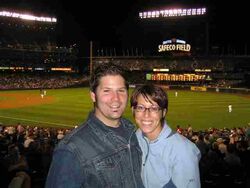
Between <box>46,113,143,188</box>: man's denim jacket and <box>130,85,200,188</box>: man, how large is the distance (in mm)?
198

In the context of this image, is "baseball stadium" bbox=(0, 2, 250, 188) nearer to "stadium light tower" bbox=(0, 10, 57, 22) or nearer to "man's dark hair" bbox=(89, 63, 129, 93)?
"stadium light tower" bbox=(0, 10, 57, 22)

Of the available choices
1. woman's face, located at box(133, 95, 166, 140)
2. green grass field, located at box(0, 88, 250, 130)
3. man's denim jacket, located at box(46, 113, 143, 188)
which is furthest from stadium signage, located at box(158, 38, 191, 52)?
man's denim jacket, located at box(46, 113, 143, 188)

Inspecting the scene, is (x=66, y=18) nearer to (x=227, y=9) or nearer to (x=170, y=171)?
(x=227, y=9)

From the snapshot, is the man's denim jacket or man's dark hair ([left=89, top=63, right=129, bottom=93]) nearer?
the man's denim jacket

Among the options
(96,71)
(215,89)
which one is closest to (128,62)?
(215,89)

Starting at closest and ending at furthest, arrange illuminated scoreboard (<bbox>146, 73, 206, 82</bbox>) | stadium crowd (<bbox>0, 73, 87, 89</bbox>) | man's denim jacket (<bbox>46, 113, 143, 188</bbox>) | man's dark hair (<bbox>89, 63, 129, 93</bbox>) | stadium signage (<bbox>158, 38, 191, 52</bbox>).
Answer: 1. man's denim jacket (<bbox>46, 113, 143, 188</bbox>)
2. man's dark hair (<bbox>89, 63, 129, 93</bbox>)
3. stadium crowd (<bbox>0, 73, 87, 89</bbox>)
4. illuminated scoreboard (<bbox>146, 73, 206, 82</bbox>)
5. stadium signage (<bbox>158, 38, 191, 52</bbox>)

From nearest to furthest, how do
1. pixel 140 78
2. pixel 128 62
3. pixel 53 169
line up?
pixel 53 169 < pixel 140 78 < pixel 128 62

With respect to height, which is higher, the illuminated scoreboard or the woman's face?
the illuminated scoreboard

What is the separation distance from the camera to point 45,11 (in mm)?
125000

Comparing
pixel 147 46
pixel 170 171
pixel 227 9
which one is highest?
pixel 227 9

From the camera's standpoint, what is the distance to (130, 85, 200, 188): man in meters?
3.72

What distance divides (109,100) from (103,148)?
516 mm

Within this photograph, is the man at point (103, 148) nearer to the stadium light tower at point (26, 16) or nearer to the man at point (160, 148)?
the man at point (160, 148)

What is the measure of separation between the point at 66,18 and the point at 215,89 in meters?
76.7
